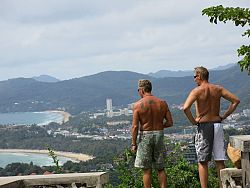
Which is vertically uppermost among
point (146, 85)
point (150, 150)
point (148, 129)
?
point (146, 85)

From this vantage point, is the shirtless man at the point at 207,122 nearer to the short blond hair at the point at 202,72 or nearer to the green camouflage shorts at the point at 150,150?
the short blond hair at the point at 202,72

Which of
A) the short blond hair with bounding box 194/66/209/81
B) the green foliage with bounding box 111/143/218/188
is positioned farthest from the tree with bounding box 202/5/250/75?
the green foliage with bounding box 111/143/218/188

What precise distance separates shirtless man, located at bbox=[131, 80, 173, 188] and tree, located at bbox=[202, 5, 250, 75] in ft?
3.59

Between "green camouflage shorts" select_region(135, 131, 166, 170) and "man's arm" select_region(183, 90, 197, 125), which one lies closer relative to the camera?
"man's arm" select_region(183, 90, 197, 125)

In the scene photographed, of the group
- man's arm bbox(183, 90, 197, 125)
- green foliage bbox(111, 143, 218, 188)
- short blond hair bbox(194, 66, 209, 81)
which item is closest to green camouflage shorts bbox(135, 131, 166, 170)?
man's arm bbox(183, 90, 197, 125)

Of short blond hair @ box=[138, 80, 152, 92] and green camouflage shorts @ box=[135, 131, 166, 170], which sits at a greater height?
short blond hair @ box=[138, 80, 152, 92]

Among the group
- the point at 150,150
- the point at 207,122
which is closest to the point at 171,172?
the point at 150,150

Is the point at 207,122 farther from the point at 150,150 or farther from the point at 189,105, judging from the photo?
the point at 150,150

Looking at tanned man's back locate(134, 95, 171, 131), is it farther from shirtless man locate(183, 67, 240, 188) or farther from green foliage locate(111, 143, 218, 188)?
green foliage locate(111, 143, 218, 188)

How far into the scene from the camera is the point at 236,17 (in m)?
5.39

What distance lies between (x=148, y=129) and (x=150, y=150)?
10.1 inches

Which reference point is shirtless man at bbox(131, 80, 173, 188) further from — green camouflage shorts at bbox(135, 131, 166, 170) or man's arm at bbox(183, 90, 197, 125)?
man's arm at bbox(183, 90, 197, 125)

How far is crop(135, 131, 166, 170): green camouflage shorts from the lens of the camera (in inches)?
226

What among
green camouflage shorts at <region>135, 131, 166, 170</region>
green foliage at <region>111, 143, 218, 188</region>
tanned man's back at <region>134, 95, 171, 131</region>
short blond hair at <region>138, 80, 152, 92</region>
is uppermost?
short blond hair at <region>138, 80, 152, 92</region>
